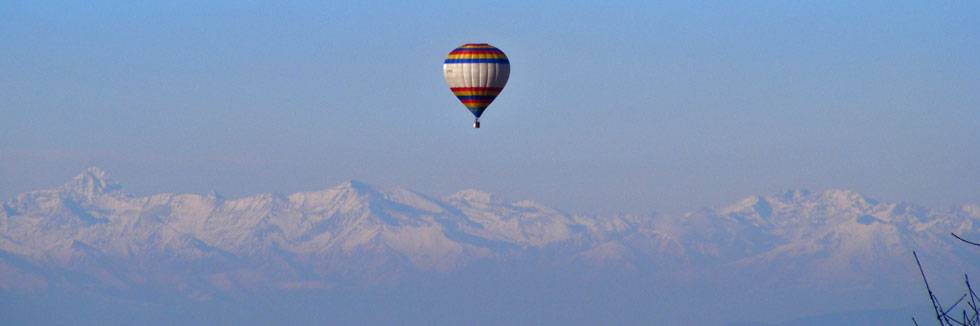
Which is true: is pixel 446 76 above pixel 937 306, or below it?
Result: above

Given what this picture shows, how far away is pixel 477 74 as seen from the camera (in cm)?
11138

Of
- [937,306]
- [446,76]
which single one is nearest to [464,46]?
[446,76]

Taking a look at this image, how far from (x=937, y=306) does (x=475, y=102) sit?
87543mm

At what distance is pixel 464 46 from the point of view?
114 m

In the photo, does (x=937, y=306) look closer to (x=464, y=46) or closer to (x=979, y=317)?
(x=979, y=317)

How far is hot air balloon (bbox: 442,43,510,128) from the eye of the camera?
361 feet

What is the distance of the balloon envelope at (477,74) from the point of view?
361 feet

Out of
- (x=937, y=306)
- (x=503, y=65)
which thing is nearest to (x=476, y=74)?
(x=503, y=65)

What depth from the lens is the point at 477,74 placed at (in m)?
111

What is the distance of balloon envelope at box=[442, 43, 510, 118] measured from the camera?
110 metres

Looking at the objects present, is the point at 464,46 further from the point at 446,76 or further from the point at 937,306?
the point at 937,306

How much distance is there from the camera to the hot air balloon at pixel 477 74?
11006 cm

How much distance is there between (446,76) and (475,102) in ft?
16.5

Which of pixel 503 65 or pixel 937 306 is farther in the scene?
pixel 503 65
